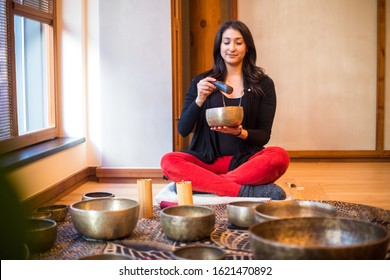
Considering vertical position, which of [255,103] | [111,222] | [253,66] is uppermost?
[253,66]

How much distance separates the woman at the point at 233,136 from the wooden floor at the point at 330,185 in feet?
2.00

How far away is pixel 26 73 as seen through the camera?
370cm

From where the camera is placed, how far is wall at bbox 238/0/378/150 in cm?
555

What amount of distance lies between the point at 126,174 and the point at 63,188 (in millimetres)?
653

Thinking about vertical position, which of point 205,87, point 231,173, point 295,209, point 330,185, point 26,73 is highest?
point 26,73

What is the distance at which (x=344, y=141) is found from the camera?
569cm

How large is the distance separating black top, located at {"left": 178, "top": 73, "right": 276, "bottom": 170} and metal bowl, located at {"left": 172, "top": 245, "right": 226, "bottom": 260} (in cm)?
189

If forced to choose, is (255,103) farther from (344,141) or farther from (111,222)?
(344,141)

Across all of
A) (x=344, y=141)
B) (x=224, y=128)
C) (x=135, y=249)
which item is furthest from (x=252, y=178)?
(x=344, y=141)

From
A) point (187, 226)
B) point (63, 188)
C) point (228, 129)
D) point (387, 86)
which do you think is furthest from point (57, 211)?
point (387, 86)

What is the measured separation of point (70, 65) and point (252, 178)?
1.87m

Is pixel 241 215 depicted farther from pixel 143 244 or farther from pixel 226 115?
pixel 226 115

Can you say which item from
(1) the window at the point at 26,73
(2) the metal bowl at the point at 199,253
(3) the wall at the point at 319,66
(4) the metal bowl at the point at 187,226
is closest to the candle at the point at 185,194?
(4) the metal bowl at the point at 187,226

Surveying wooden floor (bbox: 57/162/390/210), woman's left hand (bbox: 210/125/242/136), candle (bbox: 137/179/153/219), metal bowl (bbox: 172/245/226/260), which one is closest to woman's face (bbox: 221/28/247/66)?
woman's left hand (bbox: 210/125/242/136)
